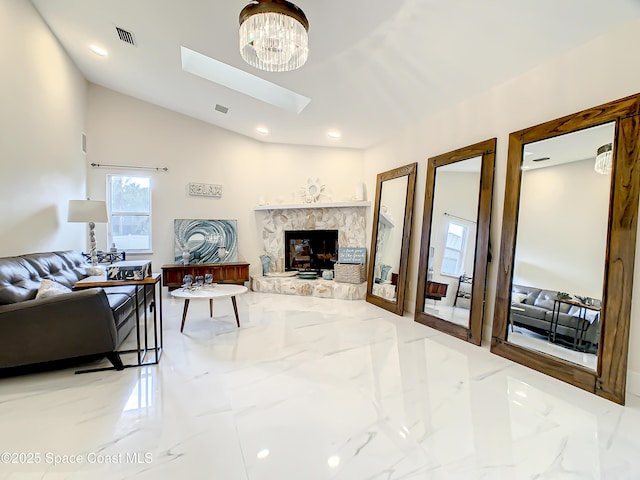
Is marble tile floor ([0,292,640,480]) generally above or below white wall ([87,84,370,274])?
below

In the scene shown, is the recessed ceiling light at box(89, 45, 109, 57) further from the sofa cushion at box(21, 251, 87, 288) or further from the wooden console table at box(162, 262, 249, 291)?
the wooden console table at box(162, 262, 249, 291)

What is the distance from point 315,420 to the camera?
1.89m

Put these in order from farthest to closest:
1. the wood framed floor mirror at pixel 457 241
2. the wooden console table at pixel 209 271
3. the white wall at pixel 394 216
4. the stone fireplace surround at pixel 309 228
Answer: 1. the stone fireplace surround at pixel 309 228
2. the wooden console table at pixel 209 271
3. the white wall at pixel 394 216
4. the wood framed floor mirror at pixel 457 241

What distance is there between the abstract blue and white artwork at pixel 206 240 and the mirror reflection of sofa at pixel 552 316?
459 cm

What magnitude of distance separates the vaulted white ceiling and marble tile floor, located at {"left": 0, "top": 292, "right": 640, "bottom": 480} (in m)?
2.73

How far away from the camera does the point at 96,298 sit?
2406 millimetres

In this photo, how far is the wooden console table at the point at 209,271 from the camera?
17.3 feet

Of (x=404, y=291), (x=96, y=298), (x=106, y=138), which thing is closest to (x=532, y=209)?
(x=404, y=291)

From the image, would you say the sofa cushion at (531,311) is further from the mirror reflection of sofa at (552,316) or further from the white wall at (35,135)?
the white wall at (35,135)

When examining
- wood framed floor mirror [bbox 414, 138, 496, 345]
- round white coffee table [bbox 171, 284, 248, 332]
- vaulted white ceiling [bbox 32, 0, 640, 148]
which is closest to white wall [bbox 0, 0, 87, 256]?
vaulted white ceiling [bbox 32, 0, 640, 148]

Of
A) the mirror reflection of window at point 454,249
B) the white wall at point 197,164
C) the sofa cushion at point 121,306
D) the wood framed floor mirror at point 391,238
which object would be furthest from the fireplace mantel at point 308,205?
the sofa cushion at point 121,306

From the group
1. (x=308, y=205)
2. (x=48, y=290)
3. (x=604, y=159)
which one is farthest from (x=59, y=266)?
(x=604, y=159)

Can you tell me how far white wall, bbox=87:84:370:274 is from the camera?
16.9 feet

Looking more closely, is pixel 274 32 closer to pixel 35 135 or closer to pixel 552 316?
pixel 552 316
